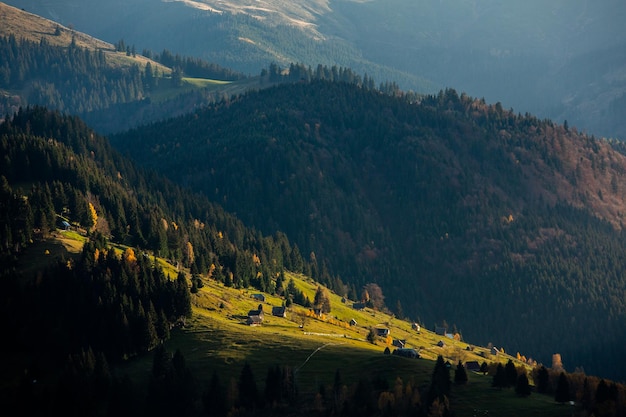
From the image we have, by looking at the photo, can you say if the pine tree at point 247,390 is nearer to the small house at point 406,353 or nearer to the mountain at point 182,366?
the mountain at point 182,366

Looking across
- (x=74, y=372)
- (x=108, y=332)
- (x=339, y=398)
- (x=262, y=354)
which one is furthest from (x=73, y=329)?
(x=339, y=398)

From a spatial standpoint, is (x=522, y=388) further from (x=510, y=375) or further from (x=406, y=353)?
(x=406, y=353)

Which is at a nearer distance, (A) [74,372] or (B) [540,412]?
(B) [540,412]

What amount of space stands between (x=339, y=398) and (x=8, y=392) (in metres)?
57.2

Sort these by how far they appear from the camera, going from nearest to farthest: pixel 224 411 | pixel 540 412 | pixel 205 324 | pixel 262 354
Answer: pixel 540 412, pixel 224 411, pixel 262 354, pixel 205 324

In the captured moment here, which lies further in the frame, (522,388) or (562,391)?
(522,388)

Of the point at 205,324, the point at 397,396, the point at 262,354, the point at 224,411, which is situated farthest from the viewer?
the point at 205,324

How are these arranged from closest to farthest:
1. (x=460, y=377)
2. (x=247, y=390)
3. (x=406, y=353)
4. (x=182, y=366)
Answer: (x=460, y=377)
(x=247, y=390)
(x=182, y=366)
(x=406, y=353)

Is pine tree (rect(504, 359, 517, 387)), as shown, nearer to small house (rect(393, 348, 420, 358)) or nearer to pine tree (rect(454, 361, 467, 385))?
pine tree (rect(454, 361, 467, 385))

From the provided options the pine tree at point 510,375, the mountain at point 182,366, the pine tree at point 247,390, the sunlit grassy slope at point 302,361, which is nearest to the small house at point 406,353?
the mountain at point 182,366

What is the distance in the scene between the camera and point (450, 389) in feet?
484

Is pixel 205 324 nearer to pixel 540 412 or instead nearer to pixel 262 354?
pixel 262 354

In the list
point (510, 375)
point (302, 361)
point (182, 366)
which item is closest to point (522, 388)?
point (510, 375)

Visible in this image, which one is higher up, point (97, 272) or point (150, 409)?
point (97, 272)
